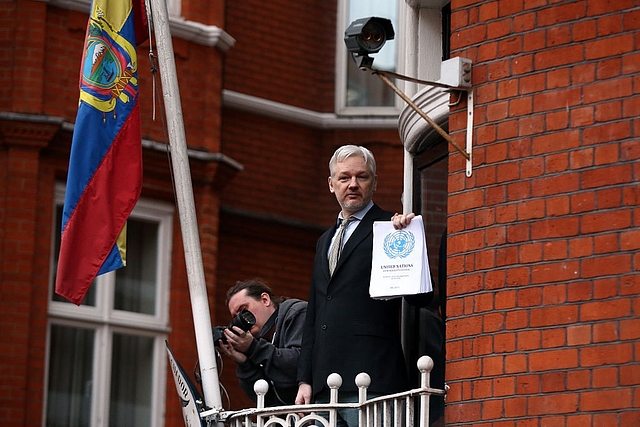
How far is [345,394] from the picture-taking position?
7398 millimetres

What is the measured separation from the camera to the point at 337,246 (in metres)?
7.73

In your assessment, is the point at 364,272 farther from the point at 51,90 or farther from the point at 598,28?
the point at 51,90

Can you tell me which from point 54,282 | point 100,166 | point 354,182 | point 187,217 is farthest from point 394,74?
point 54,282

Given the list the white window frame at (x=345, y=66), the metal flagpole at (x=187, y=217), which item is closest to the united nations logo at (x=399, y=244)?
the metal flagpole at (x=187, y=217)

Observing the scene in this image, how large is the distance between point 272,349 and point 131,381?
5.56 metres

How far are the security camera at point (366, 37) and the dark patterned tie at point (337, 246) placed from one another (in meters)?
0.89

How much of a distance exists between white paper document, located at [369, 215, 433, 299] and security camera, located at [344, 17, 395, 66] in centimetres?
78

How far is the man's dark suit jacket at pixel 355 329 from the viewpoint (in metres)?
7.41

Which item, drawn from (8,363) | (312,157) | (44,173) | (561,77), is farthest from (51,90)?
(561,77)

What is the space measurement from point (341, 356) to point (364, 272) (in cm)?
41

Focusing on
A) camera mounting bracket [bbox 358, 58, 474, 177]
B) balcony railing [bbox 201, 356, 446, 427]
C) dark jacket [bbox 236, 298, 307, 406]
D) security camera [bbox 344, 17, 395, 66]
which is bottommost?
balcony railing [bbox 201, 356, 446, 427]

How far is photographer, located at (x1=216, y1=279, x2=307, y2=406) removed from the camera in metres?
8.06

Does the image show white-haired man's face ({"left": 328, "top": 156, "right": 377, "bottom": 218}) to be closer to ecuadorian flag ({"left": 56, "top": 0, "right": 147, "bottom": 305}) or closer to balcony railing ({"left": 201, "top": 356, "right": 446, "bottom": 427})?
balcony railing ({"left": 201, "top": 356, "right": 446, "bottom": 427})

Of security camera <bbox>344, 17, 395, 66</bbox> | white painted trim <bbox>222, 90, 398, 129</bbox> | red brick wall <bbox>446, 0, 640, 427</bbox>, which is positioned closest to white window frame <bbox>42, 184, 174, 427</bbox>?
white painted trim <bbox>222, 90, 398, 129</bbox>
